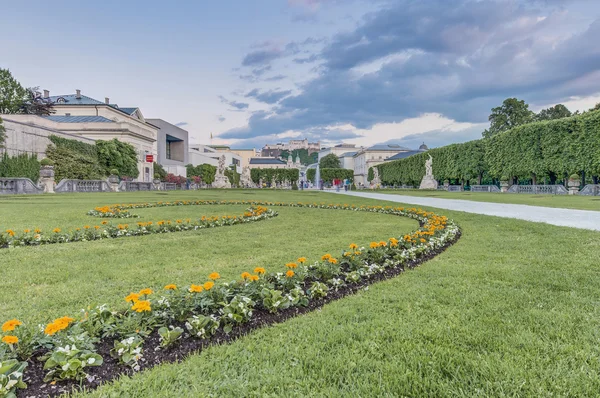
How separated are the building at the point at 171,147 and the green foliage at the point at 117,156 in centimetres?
1840

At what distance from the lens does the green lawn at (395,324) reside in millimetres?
1484

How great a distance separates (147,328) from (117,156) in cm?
4106

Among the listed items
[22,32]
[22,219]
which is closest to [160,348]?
[22,219]

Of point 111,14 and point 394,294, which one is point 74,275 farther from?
point 111,14

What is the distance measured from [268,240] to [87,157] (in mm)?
34927

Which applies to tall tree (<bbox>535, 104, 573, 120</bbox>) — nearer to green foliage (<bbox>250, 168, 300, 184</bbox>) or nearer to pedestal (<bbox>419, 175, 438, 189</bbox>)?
pedestal (<bbox>419, 175, 438, 189</bbox>)

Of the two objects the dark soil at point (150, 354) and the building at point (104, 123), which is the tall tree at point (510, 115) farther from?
the dark soil at point (150, 354)

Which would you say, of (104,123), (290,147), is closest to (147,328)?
(104,123)

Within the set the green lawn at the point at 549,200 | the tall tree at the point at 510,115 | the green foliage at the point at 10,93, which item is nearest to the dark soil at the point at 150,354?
the green lawn at the point at 549,200

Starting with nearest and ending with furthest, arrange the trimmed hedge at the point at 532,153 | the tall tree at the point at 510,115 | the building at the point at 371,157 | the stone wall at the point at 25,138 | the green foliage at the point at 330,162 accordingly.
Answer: the trimmed hedge at the point at 532,153 < the stone wall at the point at 25,138 < the tall tree at the point at 510,115 < the building at the point at 371,157 < the green foliage at the point at 330,162

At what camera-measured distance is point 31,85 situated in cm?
4219

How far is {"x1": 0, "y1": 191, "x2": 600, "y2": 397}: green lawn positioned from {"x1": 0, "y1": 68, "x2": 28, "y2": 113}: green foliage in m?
46.4

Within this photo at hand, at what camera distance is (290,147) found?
518 feet

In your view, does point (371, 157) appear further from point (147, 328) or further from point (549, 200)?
point (147, 328)
